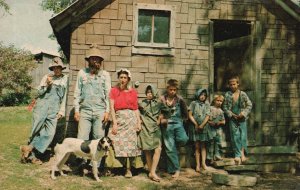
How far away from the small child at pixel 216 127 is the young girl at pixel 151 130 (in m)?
1.50

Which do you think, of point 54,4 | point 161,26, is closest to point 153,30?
point 161,26

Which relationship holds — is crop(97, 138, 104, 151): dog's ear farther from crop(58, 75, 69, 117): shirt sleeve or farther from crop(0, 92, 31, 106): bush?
crop(0, 92, 31, 106): bush

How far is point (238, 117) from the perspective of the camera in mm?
8719

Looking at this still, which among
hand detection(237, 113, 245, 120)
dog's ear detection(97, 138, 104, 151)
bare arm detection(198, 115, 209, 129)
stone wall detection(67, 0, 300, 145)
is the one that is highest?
stone wall detection(67, 0, 300, 145)

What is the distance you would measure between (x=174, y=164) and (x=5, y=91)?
68.1ft

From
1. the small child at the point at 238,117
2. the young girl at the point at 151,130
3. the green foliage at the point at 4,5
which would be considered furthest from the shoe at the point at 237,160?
the green foliage at the point at 4,5

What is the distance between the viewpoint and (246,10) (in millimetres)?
9602

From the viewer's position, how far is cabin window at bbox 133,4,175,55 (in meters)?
9.08

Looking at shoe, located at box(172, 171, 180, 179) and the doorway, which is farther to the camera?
the doorway

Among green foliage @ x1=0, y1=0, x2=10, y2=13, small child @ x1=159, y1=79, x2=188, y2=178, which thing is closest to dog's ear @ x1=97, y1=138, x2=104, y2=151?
small child @ x1=159, y1=79, x2=188, y2=178

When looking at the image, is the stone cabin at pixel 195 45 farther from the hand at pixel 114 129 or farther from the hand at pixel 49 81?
the hand at pixel 114 129

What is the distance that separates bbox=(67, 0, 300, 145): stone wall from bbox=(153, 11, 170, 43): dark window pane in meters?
0.25

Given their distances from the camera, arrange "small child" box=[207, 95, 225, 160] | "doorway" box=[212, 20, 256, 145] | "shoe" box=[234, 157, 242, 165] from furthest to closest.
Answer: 1. "doorway" box=[212, 20, 256, 145]
2. "small child" box=[207, 95, 225, 160]
3. "shoe" box=[234, 157, 242, 165]

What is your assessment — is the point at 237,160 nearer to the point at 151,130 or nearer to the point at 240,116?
Answer: the point at 240,116
